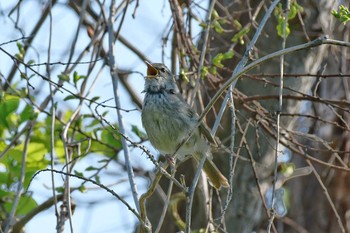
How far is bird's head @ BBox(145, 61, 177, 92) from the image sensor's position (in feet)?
18.2

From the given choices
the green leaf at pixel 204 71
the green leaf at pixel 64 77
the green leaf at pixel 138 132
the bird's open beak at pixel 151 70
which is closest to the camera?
the green leaf at pixel 204 71

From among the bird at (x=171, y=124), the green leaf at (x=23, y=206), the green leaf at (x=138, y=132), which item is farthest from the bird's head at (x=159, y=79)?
the green leaf at (x=23, y=206)

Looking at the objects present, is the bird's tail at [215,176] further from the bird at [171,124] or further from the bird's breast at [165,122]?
the bird's breast at [165,122]

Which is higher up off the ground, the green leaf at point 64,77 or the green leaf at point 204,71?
the green leaf at point 64,77

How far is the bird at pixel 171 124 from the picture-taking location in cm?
538

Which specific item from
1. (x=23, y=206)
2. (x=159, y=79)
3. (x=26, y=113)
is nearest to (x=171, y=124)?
(x=159, y=79)

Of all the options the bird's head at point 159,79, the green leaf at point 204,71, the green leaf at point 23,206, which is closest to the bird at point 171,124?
the bird's head at point 159,79

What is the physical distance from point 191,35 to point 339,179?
3.67 m

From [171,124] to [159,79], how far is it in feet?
1.37

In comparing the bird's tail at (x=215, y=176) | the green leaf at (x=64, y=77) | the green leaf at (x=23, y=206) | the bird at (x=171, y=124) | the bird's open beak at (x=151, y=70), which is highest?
the bird's open beak at (x=151, y=70)

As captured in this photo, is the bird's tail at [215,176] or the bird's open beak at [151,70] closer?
the bird's tail at [215,176]

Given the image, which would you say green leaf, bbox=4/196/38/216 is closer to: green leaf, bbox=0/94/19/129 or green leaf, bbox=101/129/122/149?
green leaf, bbox=0/94/19/129

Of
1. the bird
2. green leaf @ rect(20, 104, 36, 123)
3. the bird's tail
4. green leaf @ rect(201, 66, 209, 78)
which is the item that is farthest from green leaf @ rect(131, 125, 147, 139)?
green leaf @ rect(201, 66, 209, 78)

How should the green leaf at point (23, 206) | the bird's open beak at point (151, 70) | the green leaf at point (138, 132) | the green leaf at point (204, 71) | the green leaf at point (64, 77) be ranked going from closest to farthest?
the green leaf at point (204, 71), the green leaf at point (64, 77), the green leaf at point (23, 206), the bird's open beak at point (151, 70), the green leaf at point (138, 132)
